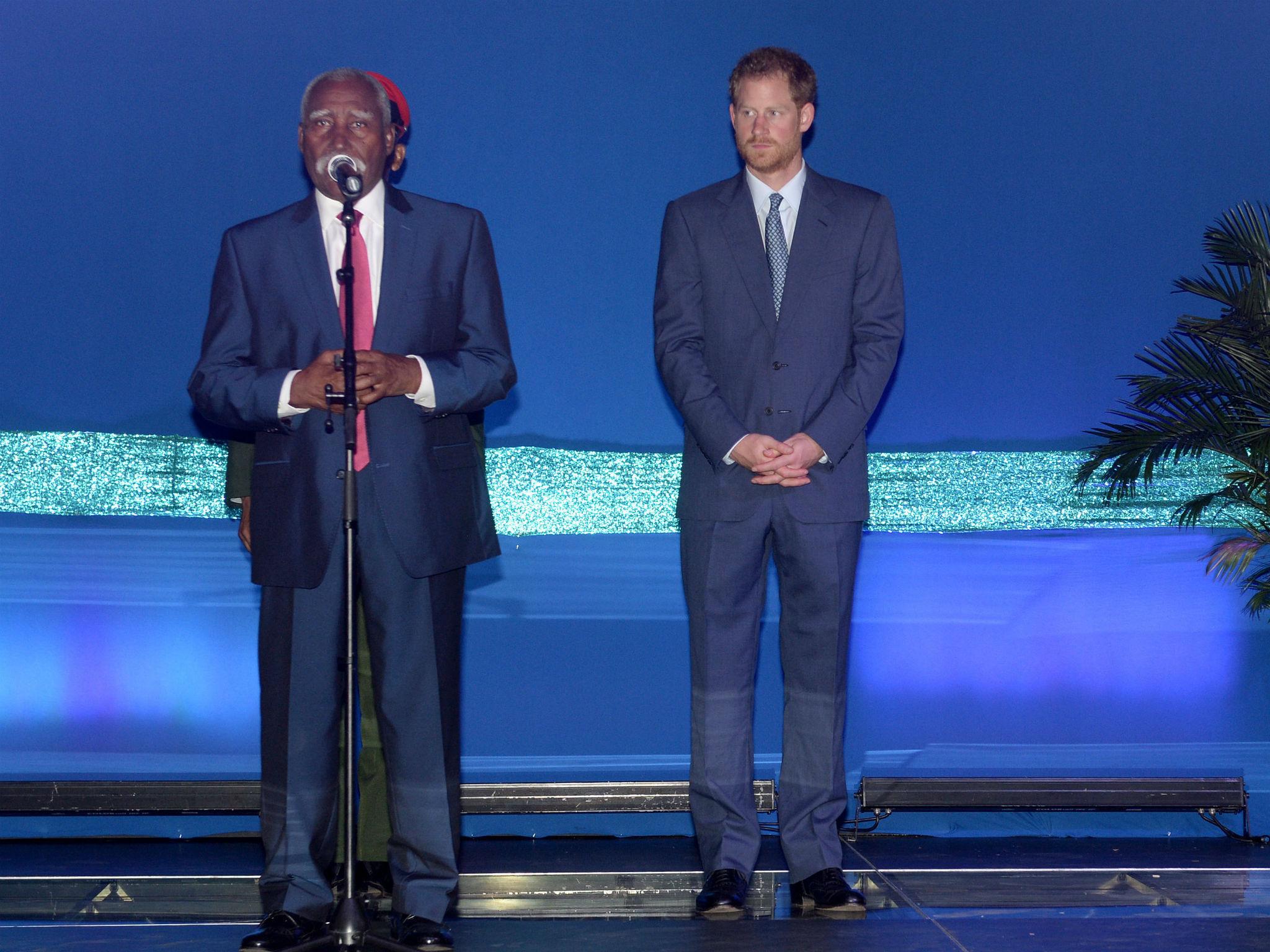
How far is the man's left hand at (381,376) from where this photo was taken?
8.24 ft

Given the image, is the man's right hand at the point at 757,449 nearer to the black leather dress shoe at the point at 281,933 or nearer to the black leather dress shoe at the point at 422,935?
the black leather dress shoe at the point at 422,935

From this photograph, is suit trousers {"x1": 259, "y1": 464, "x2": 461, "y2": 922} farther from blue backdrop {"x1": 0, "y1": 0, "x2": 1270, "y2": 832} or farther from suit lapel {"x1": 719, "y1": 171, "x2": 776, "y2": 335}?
blue backdrop {"x1": 0, "y1": 0, "x2": 1270, "y2": 832}

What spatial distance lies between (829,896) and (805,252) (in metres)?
1.47

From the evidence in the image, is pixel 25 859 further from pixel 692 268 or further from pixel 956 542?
pixel 956 542

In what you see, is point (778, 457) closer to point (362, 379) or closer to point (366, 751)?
point (362, 379)

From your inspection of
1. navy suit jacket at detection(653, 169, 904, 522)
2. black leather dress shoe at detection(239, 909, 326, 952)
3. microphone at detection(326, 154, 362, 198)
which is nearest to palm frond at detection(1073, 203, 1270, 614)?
navy suit jacket at detection(653, 169, 904, 522)

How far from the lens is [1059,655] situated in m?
4.16

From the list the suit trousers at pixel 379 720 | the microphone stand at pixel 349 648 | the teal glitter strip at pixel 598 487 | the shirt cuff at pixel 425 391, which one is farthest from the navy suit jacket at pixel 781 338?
the teal glitter strip at pixel 598 487

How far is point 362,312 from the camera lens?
2.68m

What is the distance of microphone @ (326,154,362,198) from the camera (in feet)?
7.86

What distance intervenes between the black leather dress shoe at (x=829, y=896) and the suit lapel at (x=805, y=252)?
128cm

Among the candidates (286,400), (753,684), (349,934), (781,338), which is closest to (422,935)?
(349,934)

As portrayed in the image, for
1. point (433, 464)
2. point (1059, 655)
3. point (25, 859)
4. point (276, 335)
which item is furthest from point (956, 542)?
point (25, 859)

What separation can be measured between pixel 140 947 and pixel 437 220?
159cm
